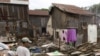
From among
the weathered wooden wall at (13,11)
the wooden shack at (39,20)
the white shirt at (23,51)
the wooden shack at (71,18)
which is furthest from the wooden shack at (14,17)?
the white shirt at (23,51)

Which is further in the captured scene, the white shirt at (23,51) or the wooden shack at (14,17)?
the wooden shack at (14,17)

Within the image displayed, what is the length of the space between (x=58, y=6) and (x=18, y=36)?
17.3 ft

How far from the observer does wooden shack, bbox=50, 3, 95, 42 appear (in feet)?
77.9

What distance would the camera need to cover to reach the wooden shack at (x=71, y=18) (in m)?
23.8

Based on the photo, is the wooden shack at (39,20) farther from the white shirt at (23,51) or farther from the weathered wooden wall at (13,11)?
the white shirt at (23,51)

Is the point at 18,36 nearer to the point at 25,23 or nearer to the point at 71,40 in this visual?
the point at 25,23

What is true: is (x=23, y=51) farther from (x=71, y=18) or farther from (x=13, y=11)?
(x=13, y=11)

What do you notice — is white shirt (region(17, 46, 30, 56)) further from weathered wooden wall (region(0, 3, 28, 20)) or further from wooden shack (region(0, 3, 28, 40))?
weathered wooden wall (region(0, 3, 28, 20))

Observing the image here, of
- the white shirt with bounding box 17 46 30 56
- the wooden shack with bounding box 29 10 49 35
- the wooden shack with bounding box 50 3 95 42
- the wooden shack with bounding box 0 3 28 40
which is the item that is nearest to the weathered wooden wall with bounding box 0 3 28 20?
the wooden shack with bounding box 0 3 28 40

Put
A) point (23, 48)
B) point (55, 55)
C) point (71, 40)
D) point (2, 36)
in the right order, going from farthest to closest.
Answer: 1. point (2, 36)
2. point (71, 40)
3. point (55, 55)
4. point (23, 48)

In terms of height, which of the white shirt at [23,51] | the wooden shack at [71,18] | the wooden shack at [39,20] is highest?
the white shirt at [23,51]

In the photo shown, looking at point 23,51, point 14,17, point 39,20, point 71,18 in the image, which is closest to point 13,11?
point 14,17

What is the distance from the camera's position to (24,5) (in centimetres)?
2559

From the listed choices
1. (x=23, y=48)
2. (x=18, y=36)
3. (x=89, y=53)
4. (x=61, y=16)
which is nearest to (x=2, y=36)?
(x=18, y=36)
